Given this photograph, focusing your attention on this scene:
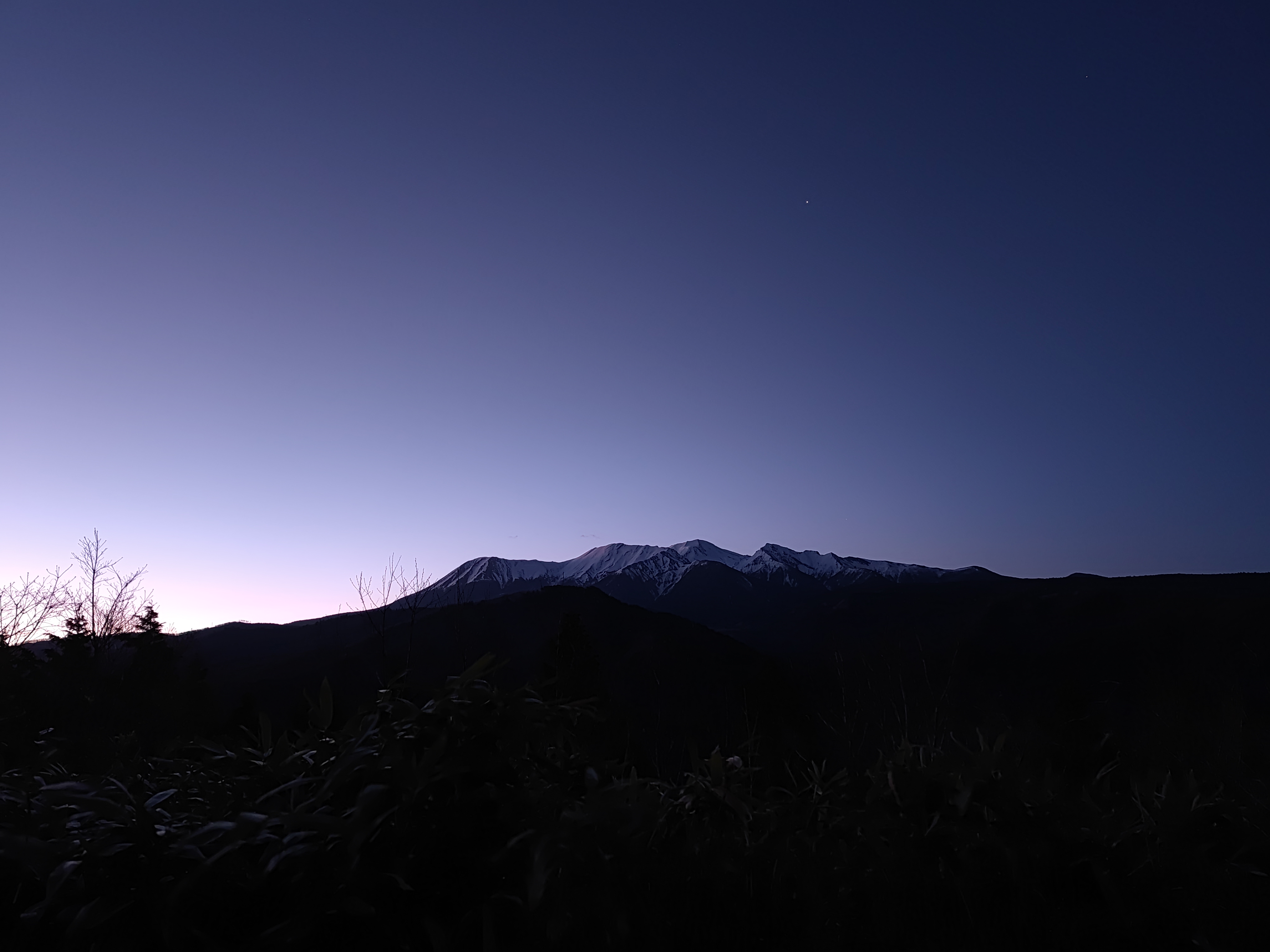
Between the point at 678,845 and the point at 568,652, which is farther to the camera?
the point at 568,652

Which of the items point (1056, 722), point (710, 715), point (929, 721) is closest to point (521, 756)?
point (929, 721)

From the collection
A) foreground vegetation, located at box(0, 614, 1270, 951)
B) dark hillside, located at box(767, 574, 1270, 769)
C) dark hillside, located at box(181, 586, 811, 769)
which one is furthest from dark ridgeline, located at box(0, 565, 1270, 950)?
dark hillside, located at box(181, 586, 811, 769)

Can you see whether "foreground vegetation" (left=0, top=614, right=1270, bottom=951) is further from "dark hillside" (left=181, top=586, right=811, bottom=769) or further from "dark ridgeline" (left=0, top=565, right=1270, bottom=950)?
"dark hillside" (left=181, top=586, right=811, bottom=769)

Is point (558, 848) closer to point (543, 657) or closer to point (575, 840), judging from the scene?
point (575, 840)

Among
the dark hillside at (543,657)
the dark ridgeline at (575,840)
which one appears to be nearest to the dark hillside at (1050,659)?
the dark ridgeline at (575,840)

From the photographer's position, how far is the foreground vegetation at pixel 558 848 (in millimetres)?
1323

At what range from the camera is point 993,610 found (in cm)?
13388

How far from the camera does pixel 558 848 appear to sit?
4.61 ft

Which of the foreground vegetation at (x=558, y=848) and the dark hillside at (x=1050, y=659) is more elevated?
the foreground vegetation at (x=558, y=848)

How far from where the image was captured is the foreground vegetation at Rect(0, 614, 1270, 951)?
1323 millimetres

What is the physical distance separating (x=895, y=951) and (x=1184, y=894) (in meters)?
0.78

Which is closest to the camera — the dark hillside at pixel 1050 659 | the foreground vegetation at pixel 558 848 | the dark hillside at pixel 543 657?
the foreground vegetation at pixel 558 848

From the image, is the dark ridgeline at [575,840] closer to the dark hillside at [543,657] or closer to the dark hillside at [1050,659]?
the dark hillside at [1050,659]

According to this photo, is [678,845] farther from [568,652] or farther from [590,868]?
[568,652]
